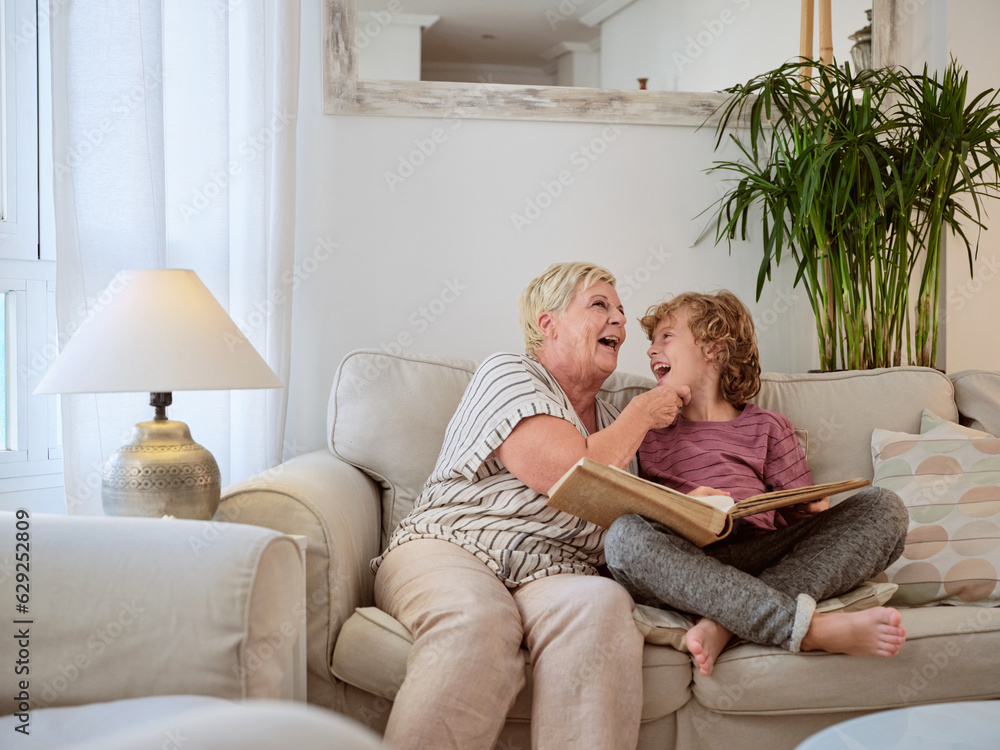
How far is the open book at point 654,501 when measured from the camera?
4.48 ft

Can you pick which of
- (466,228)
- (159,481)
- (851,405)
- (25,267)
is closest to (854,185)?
(851,405)

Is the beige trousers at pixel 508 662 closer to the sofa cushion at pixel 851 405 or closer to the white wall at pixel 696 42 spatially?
the sofa cushion at pixel 851 405

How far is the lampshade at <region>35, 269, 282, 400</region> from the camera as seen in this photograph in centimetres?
138

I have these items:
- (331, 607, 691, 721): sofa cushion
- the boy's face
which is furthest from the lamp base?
the boy's face

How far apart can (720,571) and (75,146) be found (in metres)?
1.61

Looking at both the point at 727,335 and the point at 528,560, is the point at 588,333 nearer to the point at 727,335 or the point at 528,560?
the point at 727,335

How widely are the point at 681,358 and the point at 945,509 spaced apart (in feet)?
2.06

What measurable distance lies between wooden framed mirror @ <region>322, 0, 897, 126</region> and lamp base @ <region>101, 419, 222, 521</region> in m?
1.20

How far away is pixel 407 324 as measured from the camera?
7.63ft

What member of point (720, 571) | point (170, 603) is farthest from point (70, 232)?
point (720, 571)

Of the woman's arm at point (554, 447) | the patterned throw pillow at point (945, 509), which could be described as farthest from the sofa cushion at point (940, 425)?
the woman's arm at point (554, 447)

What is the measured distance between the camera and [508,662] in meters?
1.29

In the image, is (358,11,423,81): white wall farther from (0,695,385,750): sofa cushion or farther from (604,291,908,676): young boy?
(0,695,385,750): sofa cushion

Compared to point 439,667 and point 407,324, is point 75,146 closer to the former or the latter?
point 407,324
